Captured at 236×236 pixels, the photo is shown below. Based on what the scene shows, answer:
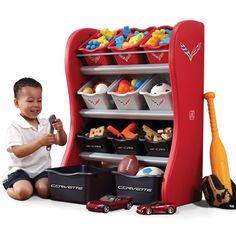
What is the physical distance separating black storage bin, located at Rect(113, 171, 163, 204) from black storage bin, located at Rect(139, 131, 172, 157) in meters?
0.31

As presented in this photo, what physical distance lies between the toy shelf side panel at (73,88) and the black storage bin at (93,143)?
2.5 inches

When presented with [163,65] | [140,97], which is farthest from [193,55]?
[140,97]

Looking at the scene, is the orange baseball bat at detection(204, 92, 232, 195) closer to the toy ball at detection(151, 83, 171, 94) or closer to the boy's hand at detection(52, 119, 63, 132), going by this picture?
the toy ball at detection(151, 83, 171, 94)

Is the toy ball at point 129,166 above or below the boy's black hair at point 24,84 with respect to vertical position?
below

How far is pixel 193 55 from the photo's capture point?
5.44 meters

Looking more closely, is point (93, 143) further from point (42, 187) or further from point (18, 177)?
point (18, 177)

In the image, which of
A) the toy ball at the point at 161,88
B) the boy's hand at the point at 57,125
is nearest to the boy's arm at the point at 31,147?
the boy's hand at the point at 57,125

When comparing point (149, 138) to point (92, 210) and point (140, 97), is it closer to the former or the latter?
point (140, 97)

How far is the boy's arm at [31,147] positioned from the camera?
225 inches

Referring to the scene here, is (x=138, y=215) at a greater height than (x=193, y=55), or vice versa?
(x=193, y=55)

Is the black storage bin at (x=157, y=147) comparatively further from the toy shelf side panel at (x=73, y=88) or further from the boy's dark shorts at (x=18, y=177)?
the boy's dark shorts at (x=18, y=177)

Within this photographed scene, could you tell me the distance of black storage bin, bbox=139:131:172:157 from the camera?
215 inches

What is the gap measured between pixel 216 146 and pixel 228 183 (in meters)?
0.35

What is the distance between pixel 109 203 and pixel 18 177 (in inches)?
42.7
